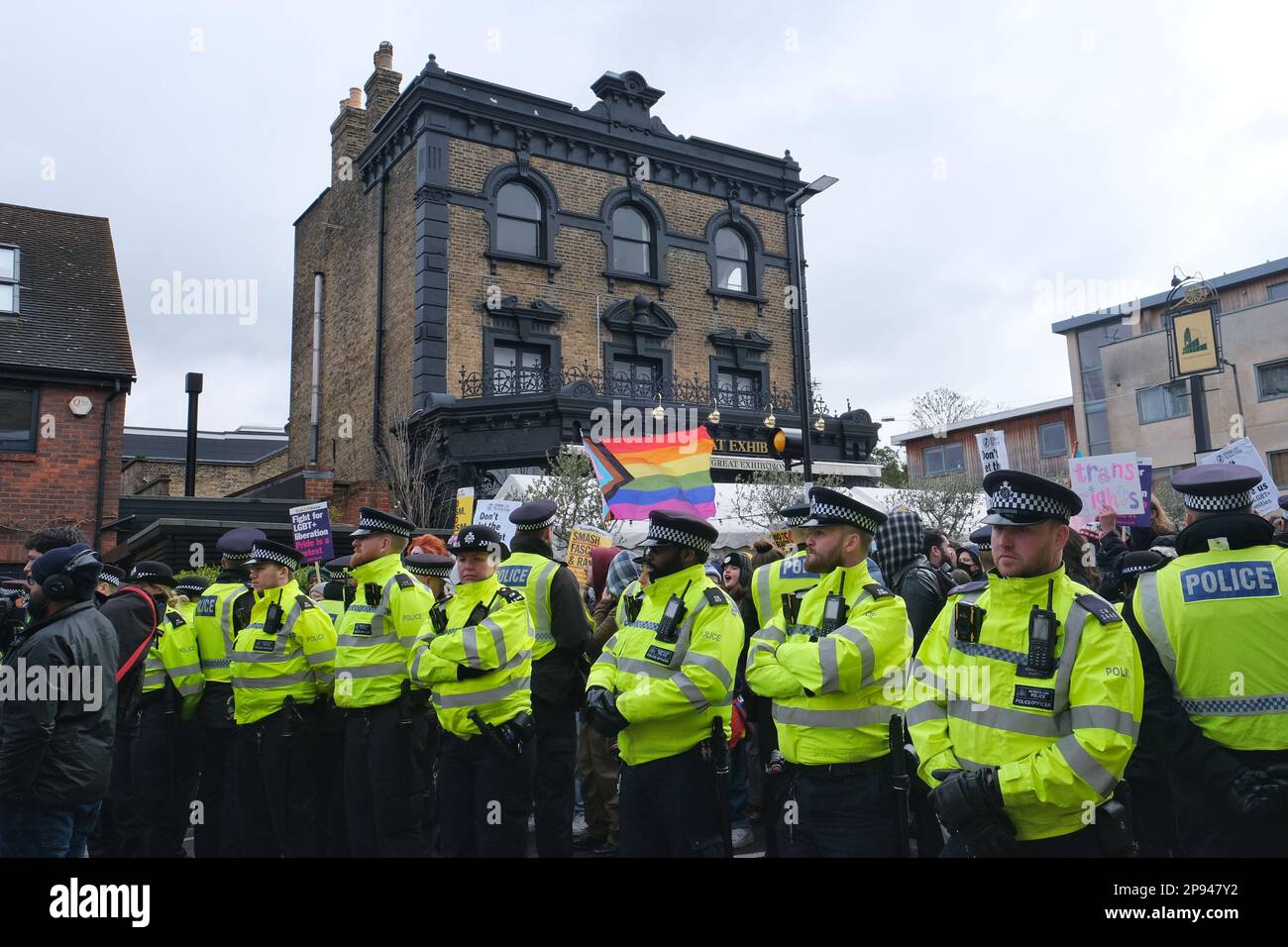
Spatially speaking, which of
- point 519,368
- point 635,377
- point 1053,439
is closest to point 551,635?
point 519,368

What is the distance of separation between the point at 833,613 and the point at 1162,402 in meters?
37.4

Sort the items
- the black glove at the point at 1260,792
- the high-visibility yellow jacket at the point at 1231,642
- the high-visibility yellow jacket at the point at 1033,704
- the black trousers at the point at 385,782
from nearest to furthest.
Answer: the high-visibility yellow jacket at the point at 1033,704, the black glove at the point at 1260,792, the high-visibility yellow jacket at the point at 1231,642, the black trousers at the point at 385,782

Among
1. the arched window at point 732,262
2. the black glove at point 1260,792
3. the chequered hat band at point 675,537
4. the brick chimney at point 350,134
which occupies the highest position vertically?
the brick chimney at point 350,134

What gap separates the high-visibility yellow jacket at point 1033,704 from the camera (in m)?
3.18

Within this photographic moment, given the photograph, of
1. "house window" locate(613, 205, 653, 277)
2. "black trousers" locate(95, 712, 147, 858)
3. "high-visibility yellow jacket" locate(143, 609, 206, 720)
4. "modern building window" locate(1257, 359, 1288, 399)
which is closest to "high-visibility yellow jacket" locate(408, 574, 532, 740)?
"high-visibility yellow jacket" locate(143, 609, 206, 720)

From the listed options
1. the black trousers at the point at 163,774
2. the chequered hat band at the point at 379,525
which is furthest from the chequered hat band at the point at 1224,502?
the black trousers at the point at 163,774

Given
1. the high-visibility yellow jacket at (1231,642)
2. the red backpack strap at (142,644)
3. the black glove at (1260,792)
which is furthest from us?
the red backpack strap at (142,644)

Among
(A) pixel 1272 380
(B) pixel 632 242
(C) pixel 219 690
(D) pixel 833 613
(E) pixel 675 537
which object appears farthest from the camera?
(A) pixel 1272 380

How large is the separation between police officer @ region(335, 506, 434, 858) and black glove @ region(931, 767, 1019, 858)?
11.6 feet

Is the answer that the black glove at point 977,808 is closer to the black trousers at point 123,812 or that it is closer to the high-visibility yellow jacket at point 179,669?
the high-visibility yellow jacket at point 179,669

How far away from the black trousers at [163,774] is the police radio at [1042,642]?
241 inches

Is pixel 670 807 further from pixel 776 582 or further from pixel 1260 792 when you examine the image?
pixel 1260 792

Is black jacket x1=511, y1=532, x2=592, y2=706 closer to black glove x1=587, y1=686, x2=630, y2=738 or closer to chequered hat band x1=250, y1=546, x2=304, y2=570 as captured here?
black glove x1=587, y1=686, x2=630, y2=738

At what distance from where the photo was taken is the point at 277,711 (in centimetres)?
640
